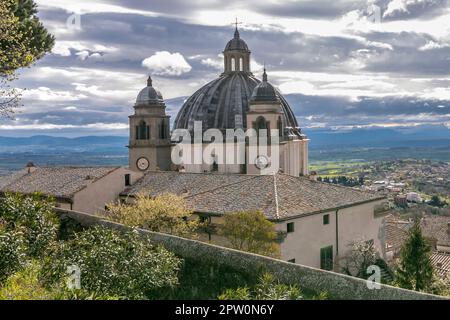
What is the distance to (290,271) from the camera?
2014 cm

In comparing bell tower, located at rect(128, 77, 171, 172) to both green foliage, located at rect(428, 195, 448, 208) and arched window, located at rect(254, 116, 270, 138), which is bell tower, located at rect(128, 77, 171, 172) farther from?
green foliage, located at rect(428, 195, 448, 208)

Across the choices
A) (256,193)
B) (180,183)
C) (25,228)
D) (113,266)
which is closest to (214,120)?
(180,183)

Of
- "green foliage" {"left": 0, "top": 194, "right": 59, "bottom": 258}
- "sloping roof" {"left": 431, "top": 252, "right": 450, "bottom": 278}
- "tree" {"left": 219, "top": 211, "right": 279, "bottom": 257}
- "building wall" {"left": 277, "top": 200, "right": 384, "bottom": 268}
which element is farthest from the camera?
"sloping roof" {"left": 431, "top": 252, "right": 450, "bottom": 278}

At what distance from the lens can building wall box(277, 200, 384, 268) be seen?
36.0m

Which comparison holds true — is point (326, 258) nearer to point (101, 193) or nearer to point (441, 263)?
point (101, 193)

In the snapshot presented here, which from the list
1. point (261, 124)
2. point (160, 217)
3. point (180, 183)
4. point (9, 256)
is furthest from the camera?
point (261, 124)

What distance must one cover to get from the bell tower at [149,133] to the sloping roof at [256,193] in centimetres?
1411

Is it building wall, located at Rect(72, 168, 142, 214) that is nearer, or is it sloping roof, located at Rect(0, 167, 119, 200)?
building wall, located at Rect(72, 168, 142, 214)

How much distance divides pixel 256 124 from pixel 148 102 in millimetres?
12417

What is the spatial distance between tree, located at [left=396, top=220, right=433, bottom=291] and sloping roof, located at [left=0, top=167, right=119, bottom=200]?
24030 mm

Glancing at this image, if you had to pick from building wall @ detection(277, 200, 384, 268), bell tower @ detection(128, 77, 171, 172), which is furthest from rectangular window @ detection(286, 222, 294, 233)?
bell tower @ detection(128, 77, 171, 172)

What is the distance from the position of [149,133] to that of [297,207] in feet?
95.3

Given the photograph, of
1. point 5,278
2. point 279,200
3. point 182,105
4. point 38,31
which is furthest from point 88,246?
point 182,105

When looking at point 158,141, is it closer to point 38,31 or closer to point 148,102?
point 148,102
